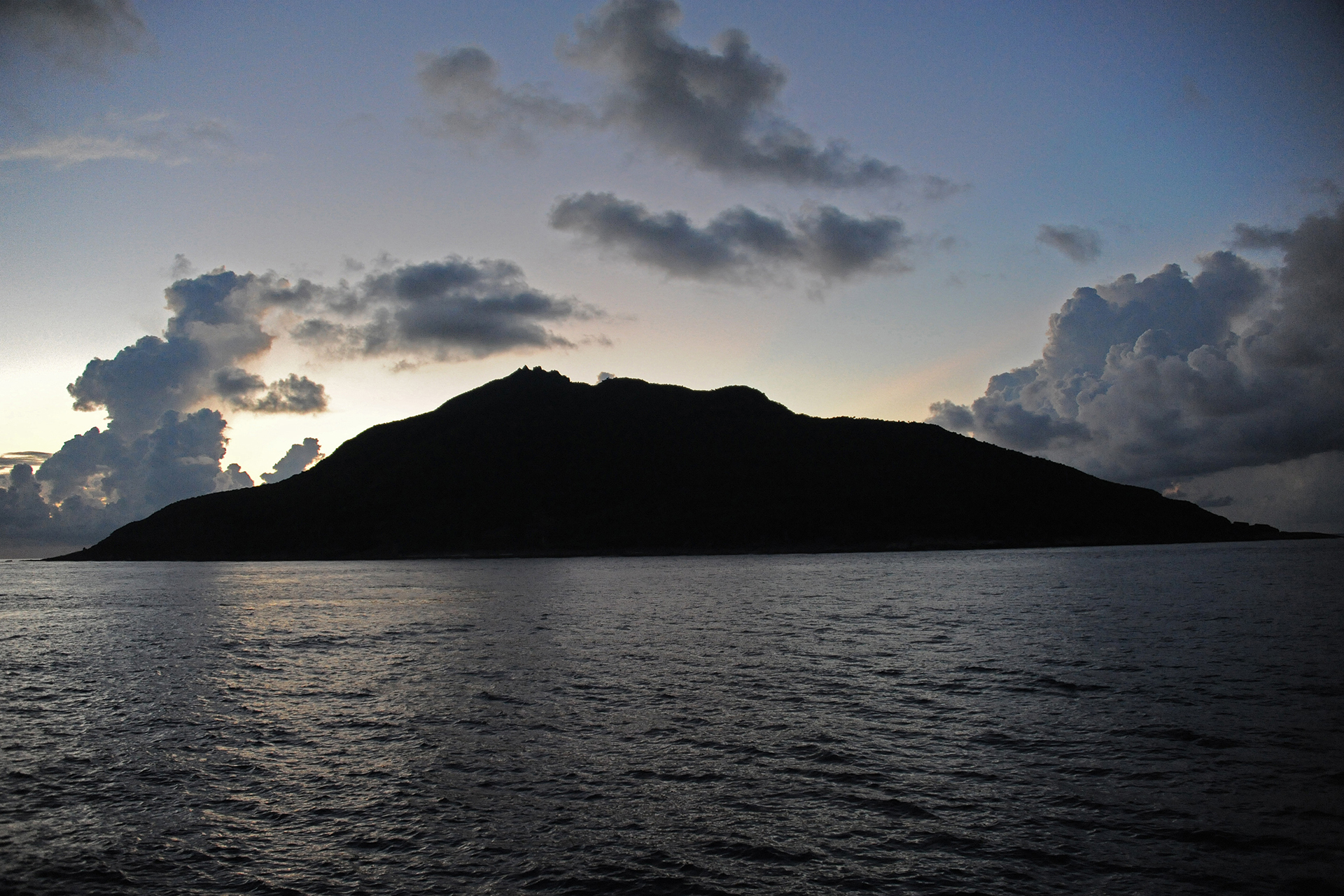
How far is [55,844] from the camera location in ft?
53.1

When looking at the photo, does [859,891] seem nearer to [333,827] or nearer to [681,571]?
[333,827]

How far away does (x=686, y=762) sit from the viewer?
835 inches

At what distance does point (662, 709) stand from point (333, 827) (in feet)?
42.8

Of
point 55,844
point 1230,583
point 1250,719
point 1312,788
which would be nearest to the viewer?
point 55,844

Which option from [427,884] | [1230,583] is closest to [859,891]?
[427,884]

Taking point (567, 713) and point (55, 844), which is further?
point (567, 713)

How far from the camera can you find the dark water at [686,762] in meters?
14.7

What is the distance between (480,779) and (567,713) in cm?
744

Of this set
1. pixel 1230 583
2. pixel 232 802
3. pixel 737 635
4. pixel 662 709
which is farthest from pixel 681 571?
pixel 232 802

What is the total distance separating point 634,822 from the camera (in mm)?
16906

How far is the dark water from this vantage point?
1468 centimetres

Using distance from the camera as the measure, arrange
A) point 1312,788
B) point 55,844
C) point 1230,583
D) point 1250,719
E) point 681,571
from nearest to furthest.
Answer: point 55,844, point 1312,788, point 1250,719, point 1230,583, point 681,571

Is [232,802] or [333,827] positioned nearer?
[333,827]

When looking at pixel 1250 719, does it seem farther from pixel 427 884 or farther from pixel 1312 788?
pixel 427 884
